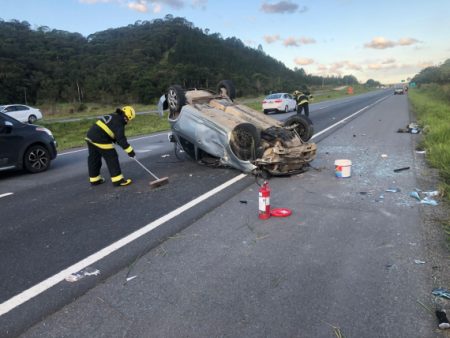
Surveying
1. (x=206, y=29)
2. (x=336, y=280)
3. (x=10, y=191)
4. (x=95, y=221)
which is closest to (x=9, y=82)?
(x=10, y=191)

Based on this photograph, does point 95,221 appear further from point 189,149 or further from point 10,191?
point 189,149

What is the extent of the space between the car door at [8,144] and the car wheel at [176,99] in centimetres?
340

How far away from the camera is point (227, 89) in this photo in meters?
9.77

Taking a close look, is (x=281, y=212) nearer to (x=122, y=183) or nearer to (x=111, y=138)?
(x=122, y=183)

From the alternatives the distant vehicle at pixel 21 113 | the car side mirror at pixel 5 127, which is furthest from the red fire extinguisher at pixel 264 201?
the distant vehicle at pixel 21 113

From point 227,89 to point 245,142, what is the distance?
271 centimetres

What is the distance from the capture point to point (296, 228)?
4.78 meters

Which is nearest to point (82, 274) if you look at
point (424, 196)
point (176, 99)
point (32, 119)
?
point (424, 196)

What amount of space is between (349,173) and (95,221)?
4.55 metres

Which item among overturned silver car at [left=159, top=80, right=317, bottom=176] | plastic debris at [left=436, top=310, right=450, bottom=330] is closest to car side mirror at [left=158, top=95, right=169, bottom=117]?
overturned silver car at [left=159, top=80, right=317, bottom=176]

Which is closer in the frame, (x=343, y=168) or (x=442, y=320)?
(x=442, y=320)

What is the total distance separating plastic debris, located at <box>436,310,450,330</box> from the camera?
109 inches

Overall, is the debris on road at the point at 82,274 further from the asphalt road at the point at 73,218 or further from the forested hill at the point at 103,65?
the forested hill at the point at 103,65

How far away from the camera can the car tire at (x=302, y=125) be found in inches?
342
